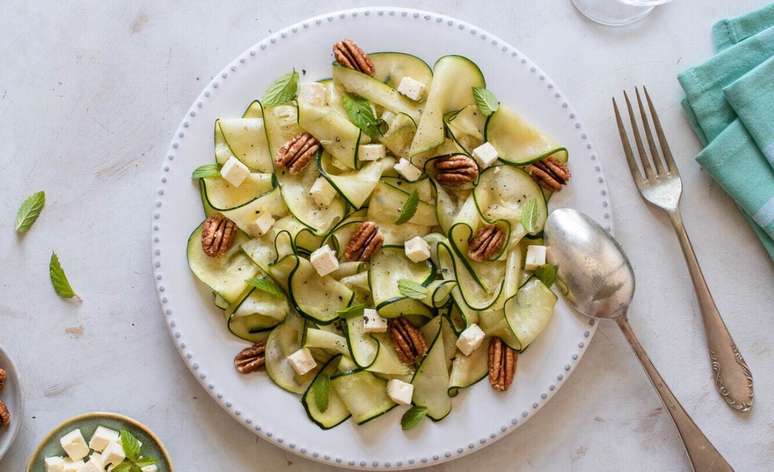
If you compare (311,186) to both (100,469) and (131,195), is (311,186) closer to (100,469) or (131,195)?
(131,195)

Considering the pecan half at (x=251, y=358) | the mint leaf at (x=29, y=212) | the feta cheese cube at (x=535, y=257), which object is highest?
the feta cheese cube at (x=535, y=257)

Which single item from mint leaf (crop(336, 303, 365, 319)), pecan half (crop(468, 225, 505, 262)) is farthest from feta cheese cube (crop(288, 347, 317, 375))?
pecan half (crop(468, 225, 505, 262))

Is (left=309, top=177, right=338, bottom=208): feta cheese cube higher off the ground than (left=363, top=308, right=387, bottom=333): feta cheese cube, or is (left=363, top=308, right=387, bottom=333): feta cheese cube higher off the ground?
(left=309, top=177, right=338, bottom=208): feta cheese cube

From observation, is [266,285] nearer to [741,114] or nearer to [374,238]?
[374,238]

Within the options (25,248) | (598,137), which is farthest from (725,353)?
(25,248)

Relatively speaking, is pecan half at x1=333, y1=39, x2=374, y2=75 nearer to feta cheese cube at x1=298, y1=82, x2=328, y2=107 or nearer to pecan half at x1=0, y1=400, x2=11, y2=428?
feta cheese cube at x1=298, y1=82, x2=328, y2=107

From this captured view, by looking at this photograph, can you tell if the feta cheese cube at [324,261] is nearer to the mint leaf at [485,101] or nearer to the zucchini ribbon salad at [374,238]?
the zucchini ribbon salad at [374,238]

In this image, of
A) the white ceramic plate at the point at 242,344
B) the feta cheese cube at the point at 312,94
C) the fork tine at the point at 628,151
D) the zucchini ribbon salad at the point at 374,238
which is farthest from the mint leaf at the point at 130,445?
the fork tine at the point at 628,151
